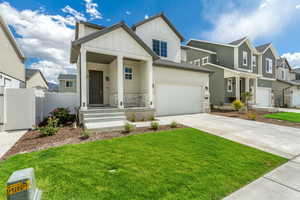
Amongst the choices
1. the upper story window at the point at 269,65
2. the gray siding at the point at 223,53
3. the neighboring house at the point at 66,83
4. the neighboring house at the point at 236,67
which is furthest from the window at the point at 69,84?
the upper story window at the point at 269,65

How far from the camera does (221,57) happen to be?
1686cm

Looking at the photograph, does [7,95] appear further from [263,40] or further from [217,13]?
[263,40]

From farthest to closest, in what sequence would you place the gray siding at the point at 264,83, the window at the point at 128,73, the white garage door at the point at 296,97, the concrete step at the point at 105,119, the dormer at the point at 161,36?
the white garage door at the point at 296,97 → the gray siding at the point at 264,83 → the dormer at the point at 161,36 → the window at the point at 128,73 → the concrete step at the point at 105,119

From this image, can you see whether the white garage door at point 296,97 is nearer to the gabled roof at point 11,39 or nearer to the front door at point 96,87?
the front door at point 96,87

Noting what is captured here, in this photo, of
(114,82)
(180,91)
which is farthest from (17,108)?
(180,91)

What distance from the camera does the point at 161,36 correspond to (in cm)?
1243

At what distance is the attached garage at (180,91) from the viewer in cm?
1042

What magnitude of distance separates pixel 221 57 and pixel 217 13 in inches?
284

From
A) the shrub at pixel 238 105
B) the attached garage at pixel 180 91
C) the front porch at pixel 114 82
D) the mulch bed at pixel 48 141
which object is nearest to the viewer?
the mulch bed at pixel 48 141

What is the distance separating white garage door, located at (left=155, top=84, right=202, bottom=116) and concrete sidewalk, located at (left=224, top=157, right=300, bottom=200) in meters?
7.66

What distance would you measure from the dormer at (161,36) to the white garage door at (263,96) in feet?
41.0

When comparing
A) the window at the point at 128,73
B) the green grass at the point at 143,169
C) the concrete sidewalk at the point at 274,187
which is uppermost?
the window at the point at 128,73

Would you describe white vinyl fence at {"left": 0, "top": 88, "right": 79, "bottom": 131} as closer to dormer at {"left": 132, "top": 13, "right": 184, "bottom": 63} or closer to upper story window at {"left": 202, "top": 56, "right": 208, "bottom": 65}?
dormer at {"left": 132, "top": 13, "right": 184, "bottom": 63}

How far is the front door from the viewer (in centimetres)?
965
